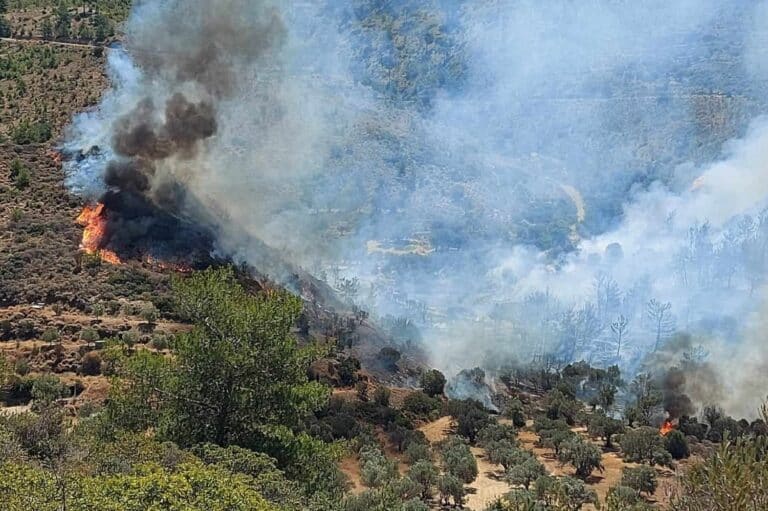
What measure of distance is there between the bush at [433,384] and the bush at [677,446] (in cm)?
1470

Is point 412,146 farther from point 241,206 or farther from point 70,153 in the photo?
point 70,153

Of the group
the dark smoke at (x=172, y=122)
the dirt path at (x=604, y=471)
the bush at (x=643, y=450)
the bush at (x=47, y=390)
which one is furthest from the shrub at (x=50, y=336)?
the bush at (x=643, y=450)

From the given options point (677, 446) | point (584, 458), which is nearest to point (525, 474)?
point (584, 458)

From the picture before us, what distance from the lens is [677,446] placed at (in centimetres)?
3534

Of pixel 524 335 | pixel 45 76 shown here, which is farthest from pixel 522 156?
pixel 45 76

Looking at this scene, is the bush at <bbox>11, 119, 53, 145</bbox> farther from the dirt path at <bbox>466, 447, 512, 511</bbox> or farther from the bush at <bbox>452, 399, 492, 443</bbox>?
the dirt path at <bbox>466, 447, 512, 511</bbox>

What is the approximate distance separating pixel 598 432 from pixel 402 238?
160ft

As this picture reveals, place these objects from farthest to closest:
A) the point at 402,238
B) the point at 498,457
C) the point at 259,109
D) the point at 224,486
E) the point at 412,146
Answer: the point at 412,146 < the point at 259,109 < the point at 402,238 < the point at 498,457 < the point at 224,486

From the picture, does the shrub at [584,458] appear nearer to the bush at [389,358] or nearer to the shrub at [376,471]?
the shrub at [376,471]

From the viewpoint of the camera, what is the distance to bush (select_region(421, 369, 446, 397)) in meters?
46.0

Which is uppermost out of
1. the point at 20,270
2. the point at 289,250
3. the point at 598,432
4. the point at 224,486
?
the point at 289,250

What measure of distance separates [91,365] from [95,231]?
17576mm

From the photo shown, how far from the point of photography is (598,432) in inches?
1511

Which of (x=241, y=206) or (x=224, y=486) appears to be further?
(x=241, y=206)
